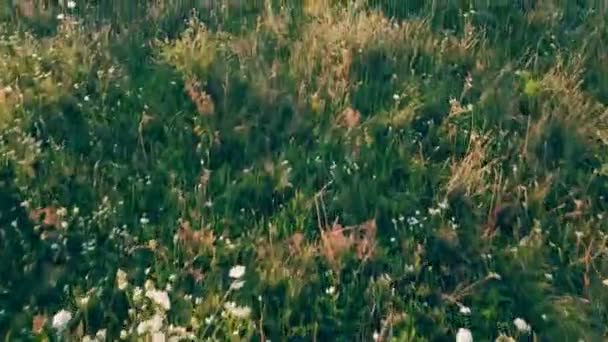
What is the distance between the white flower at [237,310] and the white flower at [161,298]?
26 cm

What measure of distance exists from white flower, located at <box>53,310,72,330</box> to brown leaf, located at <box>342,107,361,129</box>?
6.47 ft

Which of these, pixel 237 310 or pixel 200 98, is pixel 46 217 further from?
pixel 200 98

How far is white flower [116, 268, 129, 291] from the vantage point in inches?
170

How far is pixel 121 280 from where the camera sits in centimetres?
433

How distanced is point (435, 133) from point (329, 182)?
31.1 inches

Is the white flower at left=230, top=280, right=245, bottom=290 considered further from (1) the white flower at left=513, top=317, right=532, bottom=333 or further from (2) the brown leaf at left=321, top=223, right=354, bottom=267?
(1) the white flower at left=513, top=317, right=532, bottom=333

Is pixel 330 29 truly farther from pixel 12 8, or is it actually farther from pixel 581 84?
pixel 12 8

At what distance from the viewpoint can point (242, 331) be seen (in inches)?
164

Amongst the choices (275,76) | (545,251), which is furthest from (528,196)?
(275,76)

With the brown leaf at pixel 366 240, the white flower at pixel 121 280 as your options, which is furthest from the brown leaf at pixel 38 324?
the brown leaf at pixel 366 240

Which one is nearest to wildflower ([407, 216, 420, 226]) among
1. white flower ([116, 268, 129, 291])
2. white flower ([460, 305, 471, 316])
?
white flower ([460, 305, 471, 316])

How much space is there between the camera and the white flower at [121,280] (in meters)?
4.31

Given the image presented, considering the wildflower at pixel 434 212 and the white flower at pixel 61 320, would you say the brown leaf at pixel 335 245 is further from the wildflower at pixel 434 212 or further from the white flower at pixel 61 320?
the white flower at pixel 61 320

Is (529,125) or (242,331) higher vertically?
(529,125)
